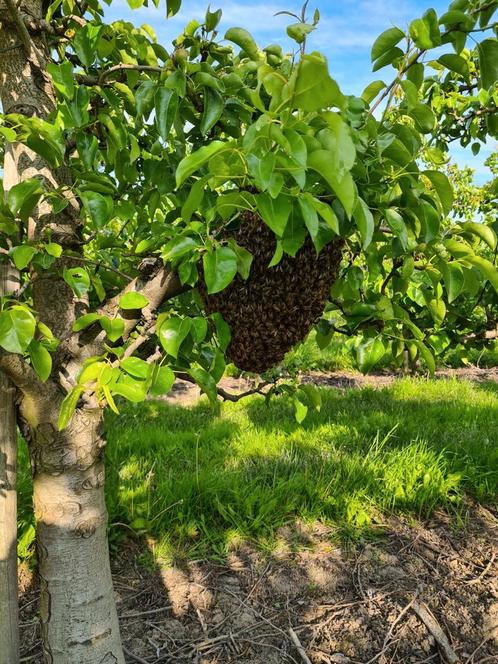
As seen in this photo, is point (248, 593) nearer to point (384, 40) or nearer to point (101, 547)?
point (101, 547)

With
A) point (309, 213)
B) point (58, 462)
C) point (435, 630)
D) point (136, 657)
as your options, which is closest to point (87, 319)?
point (58, 462)

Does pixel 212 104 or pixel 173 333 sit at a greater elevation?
pixel 212 104

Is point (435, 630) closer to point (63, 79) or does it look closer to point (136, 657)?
point (136, 657)

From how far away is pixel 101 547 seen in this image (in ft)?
5.09

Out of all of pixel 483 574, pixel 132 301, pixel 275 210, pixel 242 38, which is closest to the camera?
pixel 275 210

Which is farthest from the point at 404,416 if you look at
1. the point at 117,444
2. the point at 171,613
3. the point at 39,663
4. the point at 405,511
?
the point at 39,663

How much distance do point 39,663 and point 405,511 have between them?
1999 mm

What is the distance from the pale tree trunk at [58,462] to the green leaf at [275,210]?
32.1 inches

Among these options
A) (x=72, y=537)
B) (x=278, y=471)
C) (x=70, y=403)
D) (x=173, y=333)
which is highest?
(x=173, y=333)

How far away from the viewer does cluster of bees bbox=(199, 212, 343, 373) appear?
111 cm

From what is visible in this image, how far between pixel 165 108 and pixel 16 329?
553 mm

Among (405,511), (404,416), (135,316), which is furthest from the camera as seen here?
(404,416)

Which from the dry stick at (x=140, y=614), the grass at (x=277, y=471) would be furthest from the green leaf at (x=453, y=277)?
the grass at (x=277, y=471)

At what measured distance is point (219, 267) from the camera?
0.93 metres
